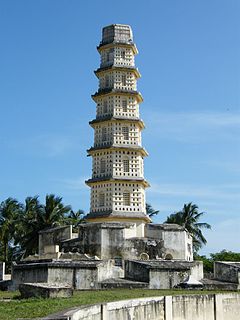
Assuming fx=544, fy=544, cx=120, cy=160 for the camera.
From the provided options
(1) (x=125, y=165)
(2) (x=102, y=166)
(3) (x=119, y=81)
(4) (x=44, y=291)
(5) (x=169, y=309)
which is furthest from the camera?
(3) (x=119, y=81)

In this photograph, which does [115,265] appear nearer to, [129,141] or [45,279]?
[45,279]

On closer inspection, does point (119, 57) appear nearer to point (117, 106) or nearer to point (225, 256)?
point (117, 106)

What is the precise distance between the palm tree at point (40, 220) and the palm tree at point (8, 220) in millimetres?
1494

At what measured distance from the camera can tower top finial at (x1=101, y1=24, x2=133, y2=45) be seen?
37125mm

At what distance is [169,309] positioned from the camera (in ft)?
56.2

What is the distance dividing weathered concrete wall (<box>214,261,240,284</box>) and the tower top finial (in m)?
17.2

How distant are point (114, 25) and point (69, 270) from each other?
19.8m

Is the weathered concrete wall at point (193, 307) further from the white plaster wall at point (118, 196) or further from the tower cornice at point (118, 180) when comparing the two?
the tower cornice at point (118, 180)

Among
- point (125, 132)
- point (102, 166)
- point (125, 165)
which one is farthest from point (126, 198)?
point (125, 132)

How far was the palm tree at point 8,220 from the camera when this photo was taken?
4484cm

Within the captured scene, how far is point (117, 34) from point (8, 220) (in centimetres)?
1831

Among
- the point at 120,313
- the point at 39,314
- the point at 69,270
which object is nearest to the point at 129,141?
the point at 69,270

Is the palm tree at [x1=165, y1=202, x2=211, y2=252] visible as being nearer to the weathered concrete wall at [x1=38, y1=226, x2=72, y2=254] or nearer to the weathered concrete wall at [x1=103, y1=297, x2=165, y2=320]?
the weathered concrete wall at [x1=38, y1=226, x2=72, y2=254]

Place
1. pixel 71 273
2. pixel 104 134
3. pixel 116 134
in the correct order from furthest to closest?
pixel 104 134
pixel 116 134
pixel 71 273
